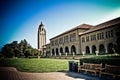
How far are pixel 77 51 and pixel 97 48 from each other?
32.4 feet

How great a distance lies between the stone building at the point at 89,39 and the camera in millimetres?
35062

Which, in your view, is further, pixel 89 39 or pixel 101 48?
pixel 89 39

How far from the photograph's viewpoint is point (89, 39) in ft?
142

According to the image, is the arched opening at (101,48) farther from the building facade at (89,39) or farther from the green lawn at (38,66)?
the green lawn at (38,66)

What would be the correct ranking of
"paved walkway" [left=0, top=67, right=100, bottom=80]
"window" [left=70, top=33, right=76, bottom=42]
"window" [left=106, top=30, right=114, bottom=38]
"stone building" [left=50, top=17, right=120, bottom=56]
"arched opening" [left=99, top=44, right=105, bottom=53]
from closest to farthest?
"paved walkway" [left=0, top=67, right=100, bottom=80] < "window" [left=106, top=30, right=114, bottom=38] < "stone building" [left=50, top=17, right=120, bottom=56] < "arched opening" [left=99, top=44, right=105, bottom=53] < "window" [left=70, top=33, right=76, bottom=42]

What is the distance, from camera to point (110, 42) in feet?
115

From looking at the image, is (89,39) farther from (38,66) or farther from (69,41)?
(38,66)

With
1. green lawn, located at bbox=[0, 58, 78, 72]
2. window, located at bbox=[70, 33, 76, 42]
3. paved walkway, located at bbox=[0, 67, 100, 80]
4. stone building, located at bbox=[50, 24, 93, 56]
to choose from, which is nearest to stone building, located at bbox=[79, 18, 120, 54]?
stone building, located at bbox=[50, 24, 93, 56]

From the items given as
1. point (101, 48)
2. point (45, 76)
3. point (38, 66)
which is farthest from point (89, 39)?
point (45, 76)

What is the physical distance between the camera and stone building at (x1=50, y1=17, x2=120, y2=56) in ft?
115

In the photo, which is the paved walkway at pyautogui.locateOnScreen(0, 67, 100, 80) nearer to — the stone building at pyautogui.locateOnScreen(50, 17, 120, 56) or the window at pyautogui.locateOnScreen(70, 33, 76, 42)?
the stone building at pyautogui.locateOnScreen(50, 17, 120, 56)

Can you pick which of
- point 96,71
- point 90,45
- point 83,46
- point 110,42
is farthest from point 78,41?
point 96,71

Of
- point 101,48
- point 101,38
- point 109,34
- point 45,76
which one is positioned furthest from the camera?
point 101,48

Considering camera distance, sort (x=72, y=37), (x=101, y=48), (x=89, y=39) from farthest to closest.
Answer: (x=72, y=37), (x=89, y=39), (x=101, y=48)
